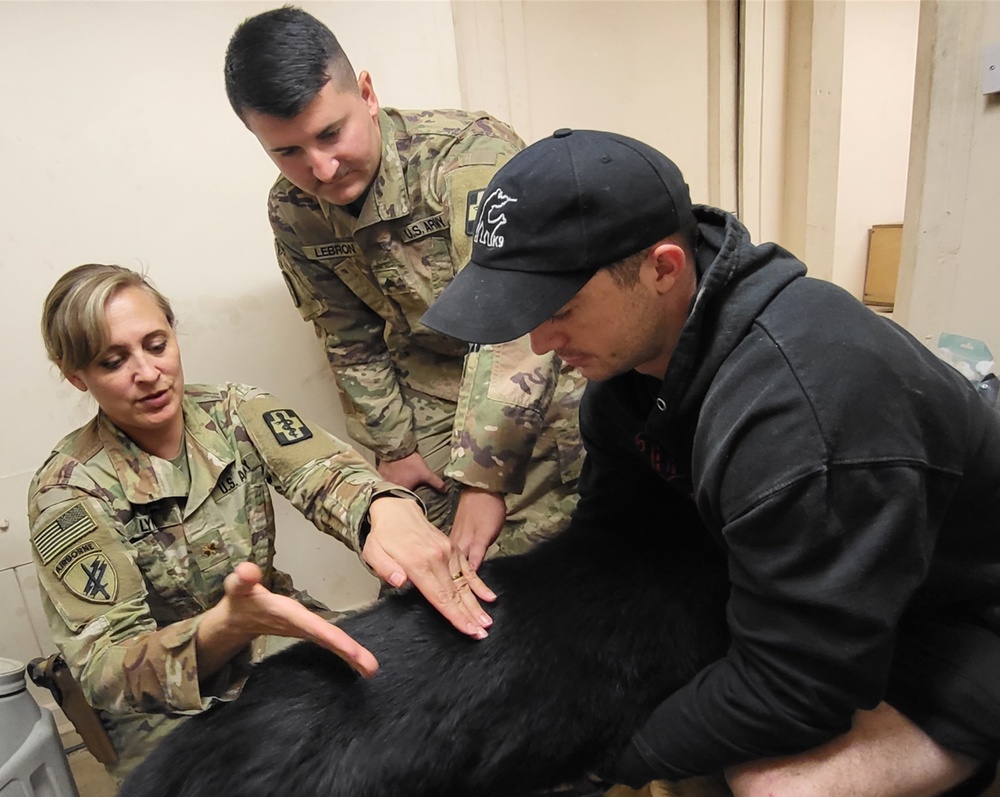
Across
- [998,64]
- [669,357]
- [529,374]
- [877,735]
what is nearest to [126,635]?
[529,374]

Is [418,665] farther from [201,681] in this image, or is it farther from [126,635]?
[126,635]

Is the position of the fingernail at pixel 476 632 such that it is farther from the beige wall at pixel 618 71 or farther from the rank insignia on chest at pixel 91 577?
the beige wall at pixel 618 71

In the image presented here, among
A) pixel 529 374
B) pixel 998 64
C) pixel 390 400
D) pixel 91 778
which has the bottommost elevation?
pixel 91 778

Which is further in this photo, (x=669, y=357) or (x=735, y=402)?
(x=669, y=357)

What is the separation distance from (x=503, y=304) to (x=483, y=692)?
41 cm

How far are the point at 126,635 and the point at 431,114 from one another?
107cm

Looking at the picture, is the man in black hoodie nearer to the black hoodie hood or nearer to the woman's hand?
the black hoodie hood

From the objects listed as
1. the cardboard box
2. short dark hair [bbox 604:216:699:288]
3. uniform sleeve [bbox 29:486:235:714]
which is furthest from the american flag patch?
the cardboard box

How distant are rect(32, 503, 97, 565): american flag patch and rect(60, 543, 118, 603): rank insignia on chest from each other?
2 centimetres

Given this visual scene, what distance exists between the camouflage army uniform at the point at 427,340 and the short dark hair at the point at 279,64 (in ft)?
0.73

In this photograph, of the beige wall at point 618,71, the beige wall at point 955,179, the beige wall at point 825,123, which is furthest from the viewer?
the beige wall at point 825,123

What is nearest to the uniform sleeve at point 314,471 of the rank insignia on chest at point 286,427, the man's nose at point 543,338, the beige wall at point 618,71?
the rank insignia on chest at point 286,427

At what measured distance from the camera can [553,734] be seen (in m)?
0.71

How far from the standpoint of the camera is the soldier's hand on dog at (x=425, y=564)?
0.76 metres
